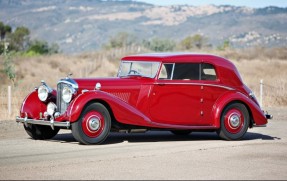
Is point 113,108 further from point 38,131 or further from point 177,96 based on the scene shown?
point 38,131

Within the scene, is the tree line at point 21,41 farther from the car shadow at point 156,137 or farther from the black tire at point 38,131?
the black tire at point 38,131

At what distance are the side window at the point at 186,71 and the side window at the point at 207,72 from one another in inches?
5.1

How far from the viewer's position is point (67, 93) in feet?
45.9

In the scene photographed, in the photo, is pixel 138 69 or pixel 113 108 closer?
pixel 113 108

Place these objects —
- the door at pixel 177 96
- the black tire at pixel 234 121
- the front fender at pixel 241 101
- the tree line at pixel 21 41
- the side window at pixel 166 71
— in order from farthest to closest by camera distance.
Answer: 1. the tree line at pixel 21 41
2. the black tire at pixel 234 121
3. the front fender at pixel 241 101
4. the side window at pixel 166 71
5. the door at pixel 177 96

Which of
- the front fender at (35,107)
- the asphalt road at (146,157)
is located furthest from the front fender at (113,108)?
the front fender at (35,107)

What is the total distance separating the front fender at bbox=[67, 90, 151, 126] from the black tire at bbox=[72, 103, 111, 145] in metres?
0.14

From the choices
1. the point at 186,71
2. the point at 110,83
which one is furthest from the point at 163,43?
the point at 110,83

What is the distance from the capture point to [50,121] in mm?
13789

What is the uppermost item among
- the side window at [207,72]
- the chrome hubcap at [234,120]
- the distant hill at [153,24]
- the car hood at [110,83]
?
the distant hill at [153,24]

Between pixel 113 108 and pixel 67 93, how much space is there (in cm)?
92

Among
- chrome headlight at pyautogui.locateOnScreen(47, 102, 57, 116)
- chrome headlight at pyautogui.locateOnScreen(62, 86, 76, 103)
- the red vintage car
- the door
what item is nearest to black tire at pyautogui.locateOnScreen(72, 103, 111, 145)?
the red vintage car

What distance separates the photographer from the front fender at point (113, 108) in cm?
1348

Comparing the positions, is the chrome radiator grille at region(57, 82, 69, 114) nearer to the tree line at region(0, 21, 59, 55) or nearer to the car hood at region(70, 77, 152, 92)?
the car hood at region(70, 77, 152, 92)
